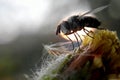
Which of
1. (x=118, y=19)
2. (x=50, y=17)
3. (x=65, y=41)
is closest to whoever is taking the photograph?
(x=65, y=41)

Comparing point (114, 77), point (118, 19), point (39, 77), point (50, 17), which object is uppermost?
point (50, 17)

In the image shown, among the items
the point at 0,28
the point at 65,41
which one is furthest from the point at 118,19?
the point at 65,41

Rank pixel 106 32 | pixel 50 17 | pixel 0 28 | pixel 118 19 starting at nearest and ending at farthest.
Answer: pixel 106 32, pixel 118 19, pixel 0 28, pixel 50 17

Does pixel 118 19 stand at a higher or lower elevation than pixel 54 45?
higher

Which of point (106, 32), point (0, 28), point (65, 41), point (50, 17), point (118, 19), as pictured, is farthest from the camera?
point (50, 17)

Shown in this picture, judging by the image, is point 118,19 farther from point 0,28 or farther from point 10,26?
point 10,26

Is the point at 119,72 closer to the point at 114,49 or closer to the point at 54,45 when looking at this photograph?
the point at 114,49

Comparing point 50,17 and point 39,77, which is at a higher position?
point 50,17

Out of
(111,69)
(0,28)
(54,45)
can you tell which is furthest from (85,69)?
(0,28)

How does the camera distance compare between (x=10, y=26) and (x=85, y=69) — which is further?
(x=10, y=26)
